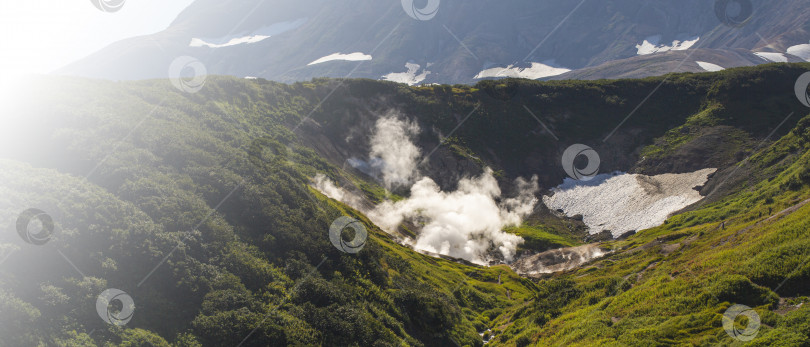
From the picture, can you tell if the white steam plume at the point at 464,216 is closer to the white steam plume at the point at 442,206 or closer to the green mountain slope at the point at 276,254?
the white steam plume at the point at 442,206

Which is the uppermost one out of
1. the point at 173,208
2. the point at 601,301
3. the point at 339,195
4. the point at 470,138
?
the point at 470,138

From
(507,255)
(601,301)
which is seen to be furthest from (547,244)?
(601,301)

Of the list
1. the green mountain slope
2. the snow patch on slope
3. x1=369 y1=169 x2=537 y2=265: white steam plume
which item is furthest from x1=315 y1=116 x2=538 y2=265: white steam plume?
the snow patch on slope

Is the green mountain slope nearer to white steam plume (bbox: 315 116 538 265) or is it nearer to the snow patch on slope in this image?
the snow patch on slope

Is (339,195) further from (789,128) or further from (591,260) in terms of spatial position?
(789,128)

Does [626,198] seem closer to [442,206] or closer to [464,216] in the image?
[464,216]

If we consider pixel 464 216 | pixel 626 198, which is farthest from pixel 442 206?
pixel 626 198

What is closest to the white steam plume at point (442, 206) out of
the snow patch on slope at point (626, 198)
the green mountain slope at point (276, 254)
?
the green mountain slope at point (276, 254)
